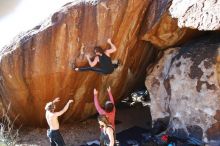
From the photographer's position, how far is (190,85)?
8.04 m

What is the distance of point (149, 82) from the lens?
29.2 feet

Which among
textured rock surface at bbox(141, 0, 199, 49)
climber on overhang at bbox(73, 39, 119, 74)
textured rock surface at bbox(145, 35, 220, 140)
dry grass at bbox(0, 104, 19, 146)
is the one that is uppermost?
textured rock surface at bbox(141, 0, 199, 49)

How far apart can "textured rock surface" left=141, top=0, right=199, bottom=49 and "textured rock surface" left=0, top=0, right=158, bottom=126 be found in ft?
0.74

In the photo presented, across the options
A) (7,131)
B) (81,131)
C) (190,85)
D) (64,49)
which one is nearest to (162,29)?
(190,85)

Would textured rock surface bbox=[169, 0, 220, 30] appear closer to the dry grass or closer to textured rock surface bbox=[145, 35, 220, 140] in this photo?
textured rock surface bbox=[145, 35, 220, 140]

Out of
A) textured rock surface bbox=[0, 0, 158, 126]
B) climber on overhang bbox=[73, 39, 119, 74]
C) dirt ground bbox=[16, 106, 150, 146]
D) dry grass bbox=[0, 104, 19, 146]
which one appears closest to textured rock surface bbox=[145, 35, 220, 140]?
textured rock surface bbox=[0, 0, 158, 126]

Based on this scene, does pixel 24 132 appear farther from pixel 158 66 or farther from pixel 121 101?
pixel 158 66

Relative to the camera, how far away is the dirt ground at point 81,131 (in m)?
9.00

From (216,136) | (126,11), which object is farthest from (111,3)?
(216,136)

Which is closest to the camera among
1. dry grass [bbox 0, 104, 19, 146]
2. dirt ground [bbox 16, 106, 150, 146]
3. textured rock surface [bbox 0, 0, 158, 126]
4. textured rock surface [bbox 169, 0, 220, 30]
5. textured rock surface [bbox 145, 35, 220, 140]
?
textured rock surface [bbox 169, 0, 220, 30]

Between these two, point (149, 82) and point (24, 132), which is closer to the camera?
point (149, 82)

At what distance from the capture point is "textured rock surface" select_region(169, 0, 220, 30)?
6812 mm

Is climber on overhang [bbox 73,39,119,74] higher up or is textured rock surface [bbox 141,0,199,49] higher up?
textured rock surface [bbox 141,0,199,49]

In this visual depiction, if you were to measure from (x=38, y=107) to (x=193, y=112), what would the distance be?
3575mm
